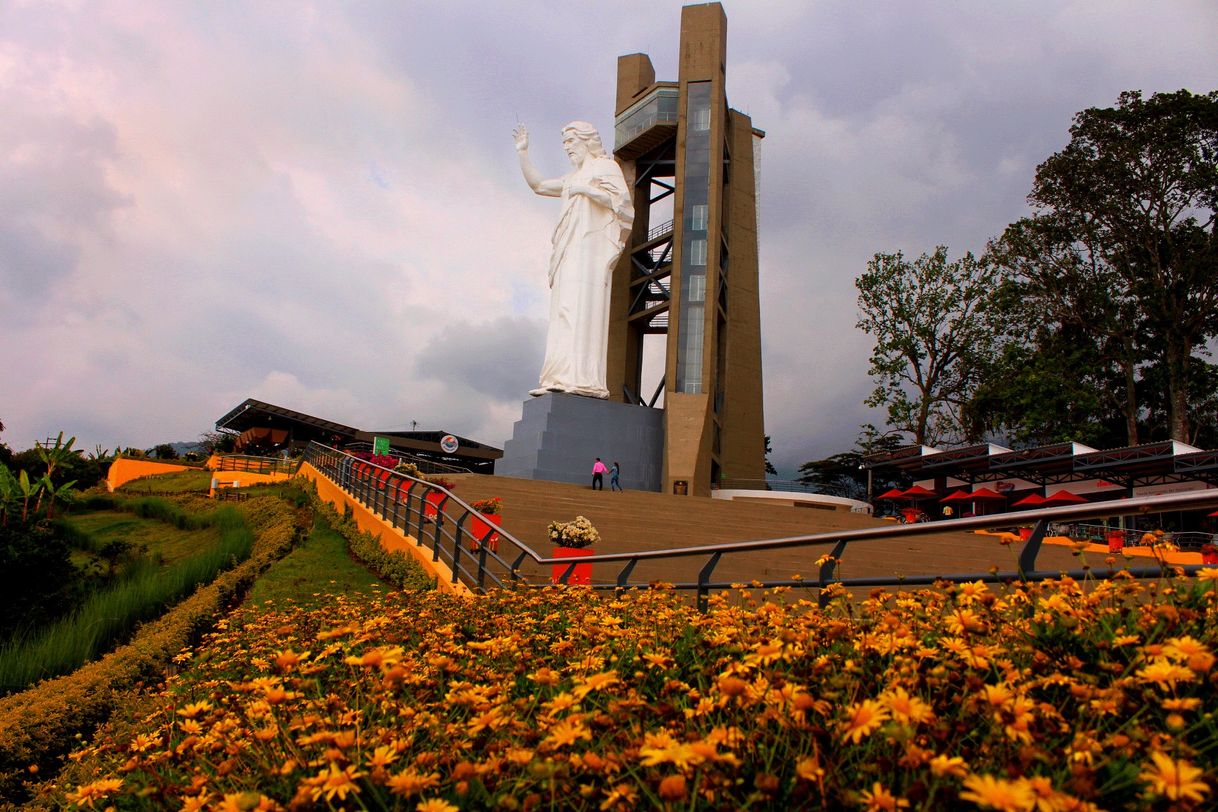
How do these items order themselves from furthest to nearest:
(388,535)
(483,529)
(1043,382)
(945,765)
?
(1043,382), (388,535), (483,529), (945,765)

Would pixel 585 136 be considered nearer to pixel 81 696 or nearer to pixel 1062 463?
pixel 1062 463

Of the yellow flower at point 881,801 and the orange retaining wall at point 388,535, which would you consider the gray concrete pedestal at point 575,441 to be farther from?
the yellow flower at point 881,801

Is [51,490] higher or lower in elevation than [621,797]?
higher

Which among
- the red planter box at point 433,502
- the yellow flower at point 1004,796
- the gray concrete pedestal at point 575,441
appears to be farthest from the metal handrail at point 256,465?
the yellow flower at point 1004,796

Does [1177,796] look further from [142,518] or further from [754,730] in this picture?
[142,518]

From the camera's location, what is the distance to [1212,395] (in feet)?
74.4

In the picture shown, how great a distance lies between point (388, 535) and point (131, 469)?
20.0 m

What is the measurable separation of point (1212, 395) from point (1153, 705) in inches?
1038

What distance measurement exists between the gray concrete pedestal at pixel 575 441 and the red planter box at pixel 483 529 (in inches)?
324

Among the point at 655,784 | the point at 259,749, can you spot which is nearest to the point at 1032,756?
the point at 655,784

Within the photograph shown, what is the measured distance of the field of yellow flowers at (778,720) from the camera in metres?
1.25

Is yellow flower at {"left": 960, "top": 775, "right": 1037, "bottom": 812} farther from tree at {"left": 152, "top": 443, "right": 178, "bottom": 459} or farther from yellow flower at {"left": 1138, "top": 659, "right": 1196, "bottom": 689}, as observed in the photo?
tree at {"left": 152, "top": 443, "right": 178, "bottom": 459}

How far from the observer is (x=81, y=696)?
14.4 feet

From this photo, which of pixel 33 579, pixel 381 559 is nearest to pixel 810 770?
pixel 381 559
